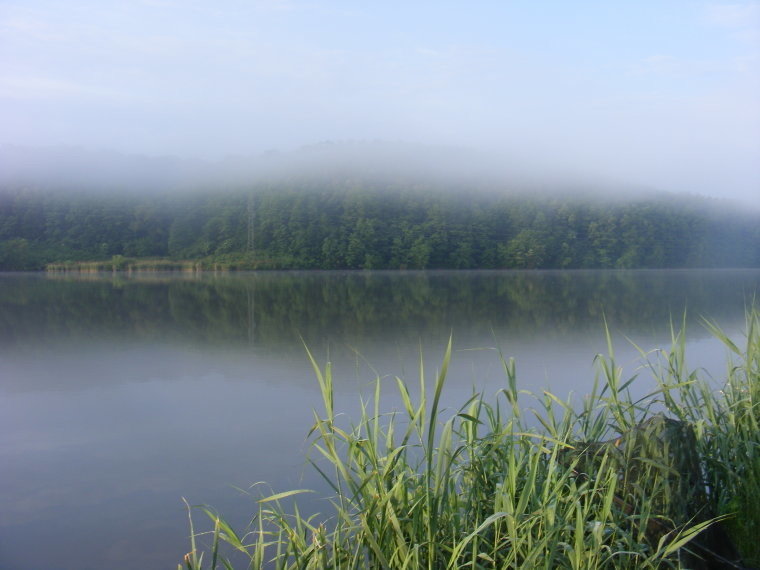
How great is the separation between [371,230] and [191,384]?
Result: 61.9 meters

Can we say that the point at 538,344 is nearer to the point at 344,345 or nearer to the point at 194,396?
the point at 344,345

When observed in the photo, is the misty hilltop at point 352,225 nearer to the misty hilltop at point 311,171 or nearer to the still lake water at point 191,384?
the misty hilltop at point 311,171

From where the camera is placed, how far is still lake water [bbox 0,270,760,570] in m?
4.50

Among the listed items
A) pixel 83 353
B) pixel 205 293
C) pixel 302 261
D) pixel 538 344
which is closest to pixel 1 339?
pixel 83 353

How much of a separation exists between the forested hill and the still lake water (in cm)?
4378

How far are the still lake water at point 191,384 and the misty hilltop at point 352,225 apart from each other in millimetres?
42651

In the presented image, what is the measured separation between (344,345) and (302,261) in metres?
53.1

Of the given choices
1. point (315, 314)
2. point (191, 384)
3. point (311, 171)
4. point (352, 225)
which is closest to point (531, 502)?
point (191, 384)

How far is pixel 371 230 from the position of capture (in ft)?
231

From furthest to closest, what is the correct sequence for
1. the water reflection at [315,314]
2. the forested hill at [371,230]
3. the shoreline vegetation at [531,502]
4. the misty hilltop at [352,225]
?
the forested hill at [371,230] < the misty hilltop at [352,225] < the water reflection at [315,314] < the shoreline vegetation at [531,502]

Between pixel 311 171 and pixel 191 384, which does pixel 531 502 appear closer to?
pixel 191 384

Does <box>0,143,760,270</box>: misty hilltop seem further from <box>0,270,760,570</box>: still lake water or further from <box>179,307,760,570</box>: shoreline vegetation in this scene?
<box>179,307,760,570</box>: shoreline vegetation

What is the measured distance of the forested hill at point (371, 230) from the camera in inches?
2557

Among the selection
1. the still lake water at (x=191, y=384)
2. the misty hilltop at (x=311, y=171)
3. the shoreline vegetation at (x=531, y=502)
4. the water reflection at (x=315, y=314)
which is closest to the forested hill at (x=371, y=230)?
the misty hilltop at (x=311, y=171)
